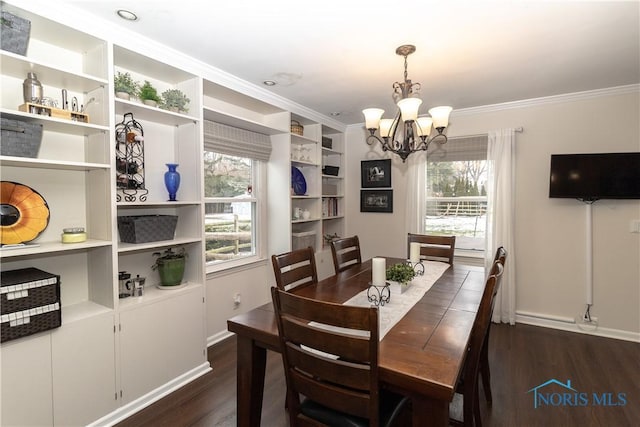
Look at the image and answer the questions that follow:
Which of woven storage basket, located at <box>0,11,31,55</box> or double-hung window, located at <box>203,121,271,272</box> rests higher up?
woven storage basket, located at <box>0,11,31,55</box>

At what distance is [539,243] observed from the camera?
335 centimetres

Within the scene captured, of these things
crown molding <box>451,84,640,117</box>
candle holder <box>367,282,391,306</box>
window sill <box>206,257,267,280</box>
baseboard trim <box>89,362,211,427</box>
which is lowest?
baseboard trim <box>89,362,211,427</box>

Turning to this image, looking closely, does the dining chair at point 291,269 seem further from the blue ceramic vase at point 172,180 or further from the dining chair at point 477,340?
the dining chair at point 477,340

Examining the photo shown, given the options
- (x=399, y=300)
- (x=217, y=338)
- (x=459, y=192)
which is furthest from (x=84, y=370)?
(x=459, y=192)

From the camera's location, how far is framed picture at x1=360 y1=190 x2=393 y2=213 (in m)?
4.20

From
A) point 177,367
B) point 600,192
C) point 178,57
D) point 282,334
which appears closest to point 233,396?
point 177,367

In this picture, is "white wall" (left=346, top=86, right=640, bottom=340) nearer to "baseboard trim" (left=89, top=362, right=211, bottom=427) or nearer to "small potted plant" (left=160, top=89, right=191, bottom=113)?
"small potted plant" (left=160, top=89, right=191, bottom=113)

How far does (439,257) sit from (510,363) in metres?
1.00

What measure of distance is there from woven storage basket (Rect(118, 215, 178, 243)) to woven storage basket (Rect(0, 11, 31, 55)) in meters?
1.05

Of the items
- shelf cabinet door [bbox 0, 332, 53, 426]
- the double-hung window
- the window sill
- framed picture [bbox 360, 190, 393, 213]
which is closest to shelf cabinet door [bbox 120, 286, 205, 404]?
shelf cabinet door [bbox 0, 332, 53, 426]

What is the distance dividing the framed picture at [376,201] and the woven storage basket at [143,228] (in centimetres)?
269

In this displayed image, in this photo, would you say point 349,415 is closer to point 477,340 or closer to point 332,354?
point 332,354

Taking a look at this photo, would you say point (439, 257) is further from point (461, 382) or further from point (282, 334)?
point (282, 334)

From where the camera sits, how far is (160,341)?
2.17 metres
